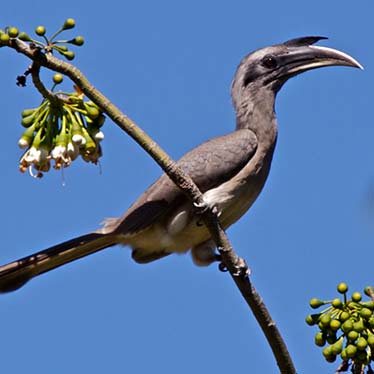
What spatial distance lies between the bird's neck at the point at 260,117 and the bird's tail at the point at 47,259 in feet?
4.79

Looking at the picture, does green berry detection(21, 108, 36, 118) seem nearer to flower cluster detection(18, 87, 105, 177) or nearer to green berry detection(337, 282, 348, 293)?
flower cluster detection(18, 87, 105, 177)

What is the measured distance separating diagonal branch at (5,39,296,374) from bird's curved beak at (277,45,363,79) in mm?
2232

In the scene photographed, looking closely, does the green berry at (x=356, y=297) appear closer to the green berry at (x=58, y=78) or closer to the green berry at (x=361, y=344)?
the green berry at (x=361, y=344)

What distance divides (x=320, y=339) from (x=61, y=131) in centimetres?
151

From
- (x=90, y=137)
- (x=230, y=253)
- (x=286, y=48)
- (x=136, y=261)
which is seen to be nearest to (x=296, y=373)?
(x=230, y=253)

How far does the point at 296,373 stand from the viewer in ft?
13.4

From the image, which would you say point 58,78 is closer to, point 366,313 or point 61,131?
point 61,131

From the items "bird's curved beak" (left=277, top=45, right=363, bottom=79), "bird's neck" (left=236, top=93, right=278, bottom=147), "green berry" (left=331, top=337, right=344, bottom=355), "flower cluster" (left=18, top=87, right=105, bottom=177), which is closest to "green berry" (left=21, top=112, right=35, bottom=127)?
"flower cluster" (left=18, top=87, right=105, bottom=177)

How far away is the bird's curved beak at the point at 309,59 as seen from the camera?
6.42 metres

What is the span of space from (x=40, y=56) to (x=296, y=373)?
1842 millimetres

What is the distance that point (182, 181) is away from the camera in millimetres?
4227

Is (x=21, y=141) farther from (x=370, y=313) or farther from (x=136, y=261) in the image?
(x=136, y=261)

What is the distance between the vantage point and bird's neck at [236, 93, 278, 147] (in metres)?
6.50

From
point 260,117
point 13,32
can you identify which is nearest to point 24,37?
point 13,32
